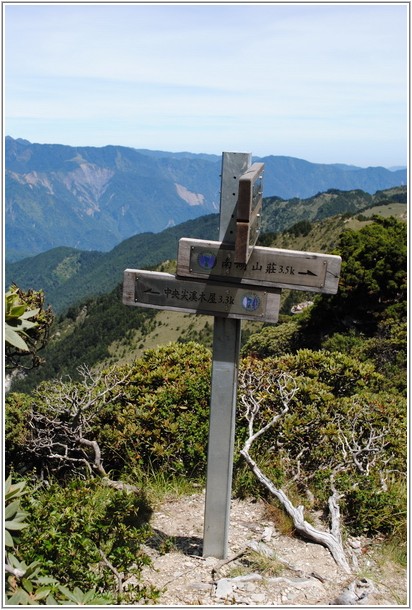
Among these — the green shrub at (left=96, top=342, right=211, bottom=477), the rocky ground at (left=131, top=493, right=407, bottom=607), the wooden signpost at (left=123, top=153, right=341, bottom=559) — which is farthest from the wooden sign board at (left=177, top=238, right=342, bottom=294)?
the green shrub at (left=96, top=342, right=211, bottom=477)

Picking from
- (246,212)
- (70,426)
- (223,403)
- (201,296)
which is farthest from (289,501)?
(70,426)

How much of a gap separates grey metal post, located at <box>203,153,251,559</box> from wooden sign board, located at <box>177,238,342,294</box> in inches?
6.1

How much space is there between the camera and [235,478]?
648 centimetres

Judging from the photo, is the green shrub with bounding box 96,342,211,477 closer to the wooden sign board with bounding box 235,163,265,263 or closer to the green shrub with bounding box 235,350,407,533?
the green shrub with bounding box 235,350,407,533

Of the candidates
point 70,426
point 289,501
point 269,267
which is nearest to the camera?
point 269,267

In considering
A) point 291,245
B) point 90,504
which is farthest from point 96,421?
point 291,245

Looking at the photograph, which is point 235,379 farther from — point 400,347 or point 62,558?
point 400,347

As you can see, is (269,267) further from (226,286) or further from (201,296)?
(201,296)

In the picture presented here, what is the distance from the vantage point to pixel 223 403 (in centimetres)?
497

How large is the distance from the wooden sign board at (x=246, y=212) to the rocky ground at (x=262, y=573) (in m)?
2.26

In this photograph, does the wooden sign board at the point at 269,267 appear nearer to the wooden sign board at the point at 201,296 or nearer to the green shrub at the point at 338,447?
the wooden sign board at the point at 201,296

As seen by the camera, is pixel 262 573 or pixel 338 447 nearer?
pixel 262 573

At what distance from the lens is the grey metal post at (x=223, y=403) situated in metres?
4.73

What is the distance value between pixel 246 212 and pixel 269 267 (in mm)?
562
